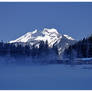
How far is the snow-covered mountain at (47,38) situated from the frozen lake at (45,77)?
0.45 m

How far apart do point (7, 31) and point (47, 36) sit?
2.69 feet

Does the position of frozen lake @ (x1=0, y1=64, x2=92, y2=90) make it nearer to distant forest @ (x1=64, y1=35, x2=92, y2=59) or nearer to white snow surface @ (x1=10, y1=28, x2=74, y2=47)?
distant forest @ (x1=64, y1=35, x2=92, y2=59)

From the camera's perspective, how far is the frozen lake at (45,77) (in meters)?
3.17

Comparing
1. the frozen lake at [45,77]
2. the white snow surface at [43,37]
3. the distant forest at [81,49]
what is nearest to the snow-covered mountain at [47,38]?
the white snow surface at [43,37]

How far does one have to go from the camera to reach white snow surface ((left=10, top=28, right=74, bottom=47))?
475 centimetres

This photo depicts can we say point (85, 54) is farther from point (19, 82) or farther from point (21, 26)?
point (19, 82)

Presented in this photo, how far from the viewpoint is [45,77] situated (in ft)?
12.4

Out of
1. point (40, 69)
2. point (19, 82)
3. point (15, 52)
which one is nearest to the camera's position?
point (19, 82)

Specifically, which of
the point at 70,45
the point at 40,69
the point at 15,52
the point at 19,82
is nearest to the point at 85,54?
the point at 70,45

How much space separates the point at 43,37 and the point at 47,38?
83mm

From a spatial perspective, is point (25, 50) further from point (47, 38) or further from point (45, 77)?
point (45, 77)
